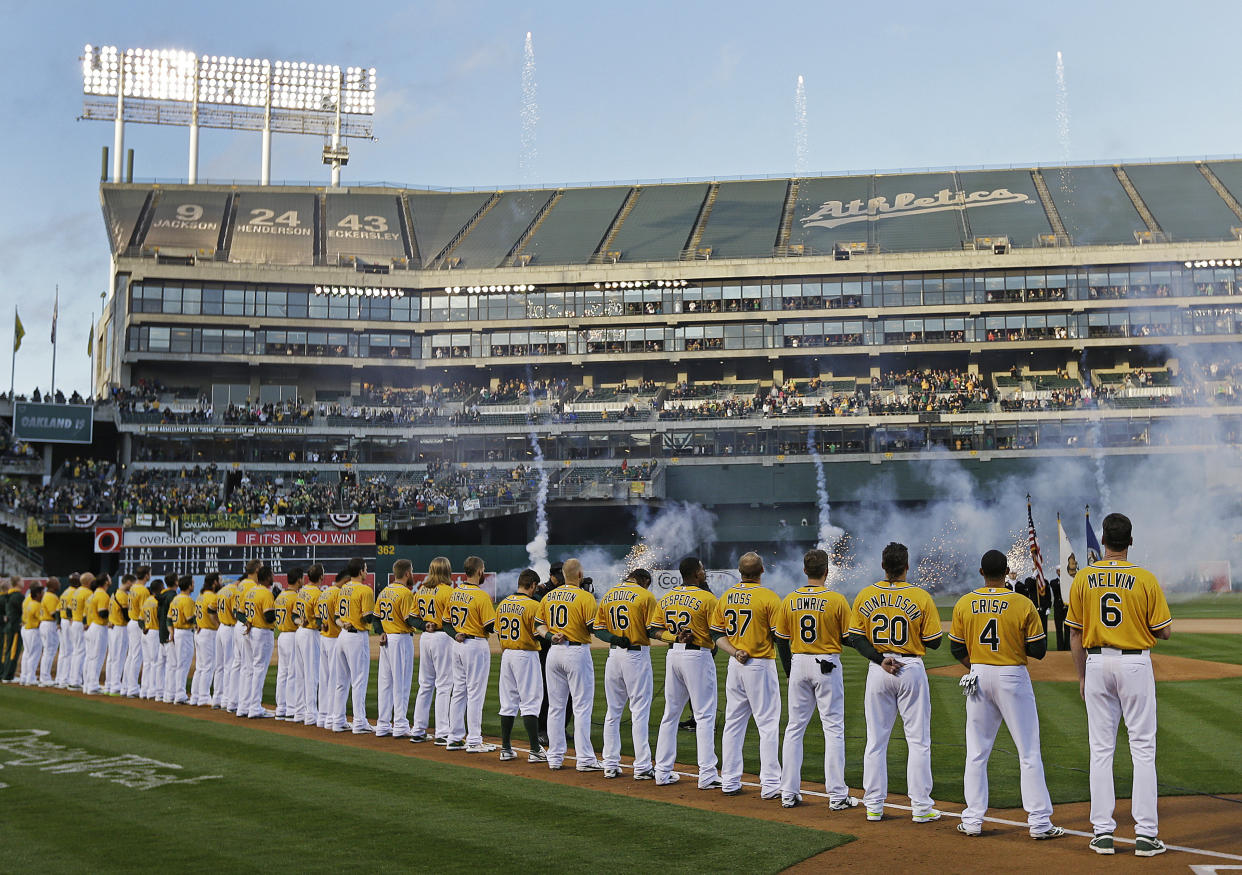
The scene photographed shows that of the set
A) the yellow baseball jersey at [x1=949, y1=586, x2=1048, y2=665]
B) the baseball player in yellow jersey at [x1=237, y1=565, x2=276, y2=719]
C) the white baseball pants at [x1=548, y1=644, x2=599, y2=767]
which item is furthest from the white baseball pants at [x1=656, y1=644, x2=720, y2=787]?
the baseball player in yellow jersey at [x1=237, y1=565, x2=276, y2=719]

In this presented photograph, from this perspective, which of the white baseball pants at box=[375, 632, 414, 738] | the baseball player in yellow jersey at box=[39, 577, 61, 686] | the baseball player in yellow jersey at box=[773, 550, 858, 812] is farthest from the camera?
the baseball player in yellow jersey at box=[39, 577, 61, 686]

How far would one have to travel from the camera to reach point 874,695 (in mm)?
10430

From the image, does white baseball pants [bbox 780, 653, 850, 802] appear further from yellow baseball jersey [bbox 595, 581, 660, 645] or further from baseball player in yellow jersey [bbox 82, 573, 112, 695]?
baseball player in yellow jersey [bbox 82, 573, 112, 695]

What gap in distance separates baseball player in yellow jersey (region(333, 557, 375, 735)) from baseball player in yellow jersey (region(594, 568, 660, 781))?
198 inches

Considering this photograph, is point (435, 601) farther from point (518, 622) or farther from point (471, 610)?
point (518, 622)

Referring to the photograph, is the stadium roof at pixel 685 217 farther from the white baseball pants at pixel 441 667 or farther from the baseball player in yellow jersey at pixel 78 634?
the white baseball pants at pixel 441 667

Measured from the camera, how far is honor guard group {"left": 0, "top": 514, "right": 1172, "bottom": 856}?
9.12 m

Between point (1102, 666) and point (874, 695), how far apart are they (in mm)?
2166

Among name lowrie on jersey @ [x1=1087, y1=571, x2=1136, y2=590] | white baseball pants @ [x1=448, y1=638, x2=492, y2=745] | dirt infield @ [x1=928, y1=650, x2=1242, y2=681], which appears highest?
name lowrie on jersey @ [x1=1087, y1=571, x2=1136, y2=590]

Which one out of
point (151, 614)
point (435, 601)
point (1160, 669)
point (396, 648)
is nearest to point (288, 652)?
point (396, 648)

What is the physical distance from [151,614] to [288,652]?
5155mm

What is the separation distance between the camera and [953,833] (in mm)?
9914

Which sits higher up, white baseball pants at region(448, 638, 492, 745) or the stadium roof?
the stadium roof

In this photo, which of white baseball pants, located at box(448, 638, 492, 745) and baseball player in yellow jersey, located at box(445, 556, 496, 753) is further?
white baseball pants, located at box(448, 638, 492, 745)
